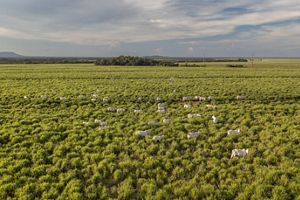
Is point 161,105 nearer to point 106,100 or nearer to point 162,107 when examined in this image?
point 162,107

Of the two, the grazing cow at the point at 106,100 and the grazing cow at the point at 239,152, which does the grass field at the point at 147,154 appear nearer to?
the grazing cow at the point at 239,152

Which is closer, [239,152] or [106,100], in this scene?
[239,152]

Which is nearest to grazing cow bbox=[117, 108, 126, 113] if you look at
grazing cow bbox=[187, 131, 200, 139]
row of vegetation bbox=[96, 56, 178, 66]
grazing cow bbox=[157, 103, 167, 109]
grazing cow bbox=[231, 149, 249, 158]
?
grazing cow bbox=[157, 103, 167, 109]

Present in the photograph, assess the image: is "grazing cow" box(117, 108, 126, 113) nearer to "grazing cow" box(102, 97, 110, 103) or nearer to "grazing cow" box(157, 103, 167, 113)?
"grazing cow" box(157, 103, 167, 113)

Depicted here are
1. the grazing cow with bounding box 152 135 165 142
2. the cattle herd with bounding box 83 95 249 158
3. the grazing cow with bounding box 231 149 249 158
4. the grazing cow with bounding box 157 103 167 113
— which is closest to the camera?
the grazing cow with bounding box 231 149 249 158

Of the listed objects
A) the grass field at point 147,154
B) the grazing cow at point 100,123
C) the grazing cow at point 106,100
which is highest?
the grazing cow at point 106,100

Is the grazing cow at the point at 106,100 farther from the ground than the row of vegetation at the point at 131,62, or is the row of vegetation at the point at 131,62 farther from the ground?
the row of vegetation at the point at 131,62

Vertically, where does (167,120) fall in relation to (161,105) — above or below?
below

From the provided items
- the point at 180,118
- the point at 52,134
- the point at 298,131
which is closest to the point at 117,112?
the point at 180,118

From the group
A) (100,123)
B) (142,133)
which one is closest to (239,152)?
(142,133)

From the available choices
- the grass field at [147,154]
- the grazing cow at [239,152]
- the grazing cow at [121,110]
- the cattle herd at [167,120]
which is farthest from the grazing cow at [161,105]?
the grazing cow at [239,152]

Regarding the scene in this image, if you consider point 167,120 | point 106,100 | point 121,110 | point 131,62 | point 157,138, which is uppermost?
point 131,62

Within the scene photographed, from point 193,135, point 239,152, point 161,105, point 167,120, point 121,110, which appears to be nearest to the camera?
point 239,152
